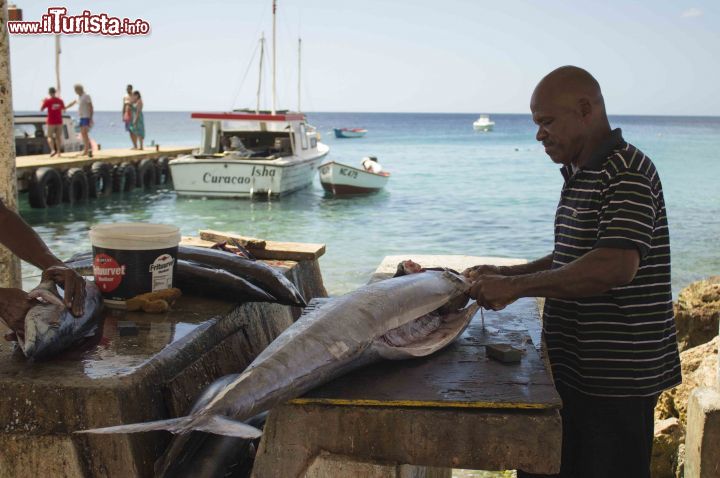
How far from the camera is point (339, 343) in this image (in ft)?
9.52

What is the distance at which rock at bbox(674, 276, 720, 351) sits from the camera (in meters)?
7.63

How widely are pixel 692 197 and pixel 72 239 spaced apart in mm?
24067

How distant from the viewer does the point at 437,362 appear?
10.4 ft

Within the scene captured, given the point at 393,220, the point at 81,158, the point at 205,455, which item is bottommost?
the point at 393,220

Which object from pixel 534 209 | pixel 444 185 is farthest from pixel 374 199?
pixel 444 185

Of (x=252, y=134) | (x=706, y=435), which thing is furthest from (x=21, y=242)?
(x=252, y=134)

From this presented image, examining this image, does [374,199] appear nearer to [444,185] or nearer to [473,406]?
Result: [444,185]

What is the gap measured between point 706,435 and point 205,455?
2.69 m

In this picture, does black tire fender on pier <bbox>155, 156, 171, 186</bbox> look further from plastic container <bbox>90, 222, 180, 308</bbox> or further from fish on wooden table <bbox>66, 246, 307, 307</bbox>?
plastic container <bbox>90, 222, 180, 308</bbox>

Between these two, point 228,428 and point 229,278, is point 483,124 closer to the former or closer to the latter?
point 229,278

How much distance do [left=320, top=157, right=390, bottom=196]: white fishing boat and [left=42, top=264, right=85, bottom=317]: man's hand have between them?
24185mm

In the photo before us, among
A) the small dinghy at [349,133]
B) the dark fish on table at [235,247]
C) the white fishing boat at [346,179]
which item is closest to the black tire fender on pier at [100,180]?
the white fishing boat at [346,179]

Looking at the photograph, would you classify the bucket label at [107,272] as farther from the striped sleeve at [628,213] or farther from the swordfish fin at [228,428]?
the striped sleeve at [628,213]

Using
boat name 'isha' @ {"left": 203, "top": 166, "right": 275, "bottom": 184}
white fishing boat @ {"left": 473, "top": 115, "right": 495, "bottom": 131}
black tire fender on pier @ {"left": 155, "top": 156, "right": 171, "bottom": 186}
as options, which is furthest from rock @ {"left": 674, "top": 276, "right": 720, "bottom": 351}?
white fishing boat @ {"left": 473, "top": 115, "right": 495, "bottom": 131}
